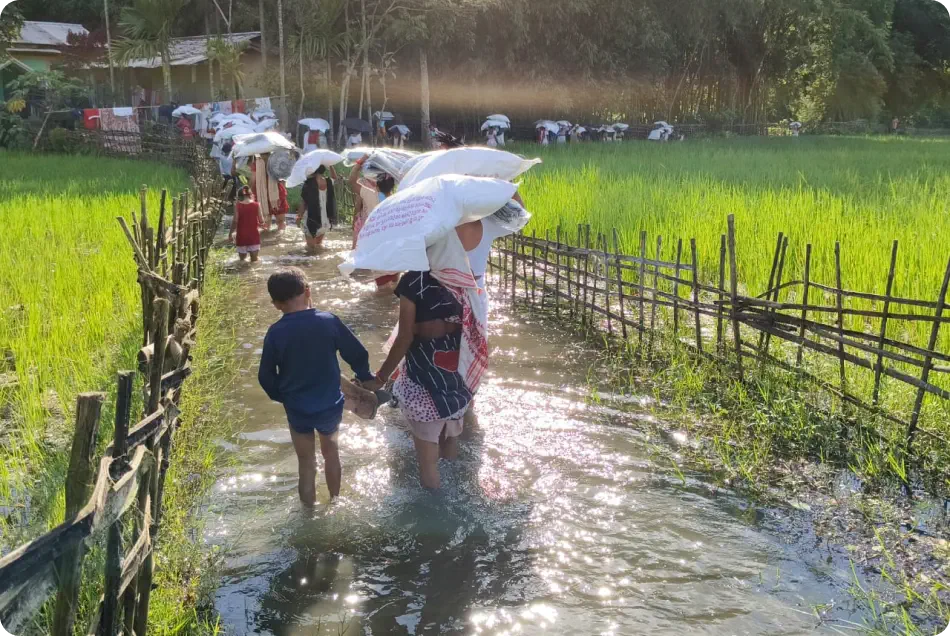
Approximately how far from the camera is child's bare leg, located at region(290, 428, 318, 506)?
372 centimetres

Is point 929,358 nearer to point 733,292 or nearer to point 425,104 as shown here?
point 733,292

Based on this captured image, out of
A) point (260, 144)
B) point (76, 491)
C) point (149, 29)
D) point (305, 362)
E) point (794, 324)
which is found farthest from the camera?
point (149, 29)

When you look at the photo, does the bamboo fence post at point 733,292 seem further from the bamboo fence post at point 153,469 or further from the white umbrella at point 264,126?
the white umbrella at point 264,126

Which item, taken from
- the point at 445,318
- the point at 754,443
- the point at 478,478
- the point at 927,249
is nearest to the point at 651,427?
the point at 754,443

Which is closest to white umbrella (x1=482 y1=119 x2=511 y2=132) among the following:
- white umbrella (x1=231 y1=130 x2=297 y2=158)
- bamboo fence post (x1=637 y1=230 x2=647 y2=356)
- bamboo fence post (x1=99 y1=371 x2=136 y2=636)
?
white umbrella (x1=231 y1=130 x2=297 y2=158)

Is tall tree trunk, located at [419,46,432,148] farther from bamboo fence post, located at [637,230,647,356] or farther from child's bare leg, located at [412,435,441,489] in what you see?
child's bare leg, located at [412,435,441,489]

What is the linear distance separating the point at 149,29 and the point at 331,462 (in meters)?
23.8

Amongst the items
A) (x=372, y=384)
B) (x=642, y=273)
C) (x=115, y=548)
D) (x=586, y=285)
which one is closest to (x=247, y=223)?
(x=586, y=285)

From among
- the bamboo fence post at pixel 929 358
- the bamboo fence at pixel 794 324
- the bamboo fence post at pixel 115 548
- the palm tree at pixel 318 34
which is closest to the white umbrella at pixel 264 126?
the palm tree at pixel 318 34

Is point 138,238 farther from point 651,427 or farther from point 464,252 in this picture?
point 651,427

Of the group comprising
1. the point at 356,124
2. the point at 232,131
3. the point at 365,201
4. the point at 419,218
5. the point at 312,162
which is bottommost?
the point at 365,201

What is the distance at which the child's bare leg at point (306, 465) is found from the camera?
3723 millimetres

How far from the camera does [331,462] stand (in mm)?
3850

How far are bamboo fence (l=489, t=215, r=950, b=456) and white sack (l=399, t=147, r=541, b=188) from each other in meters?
1.30
